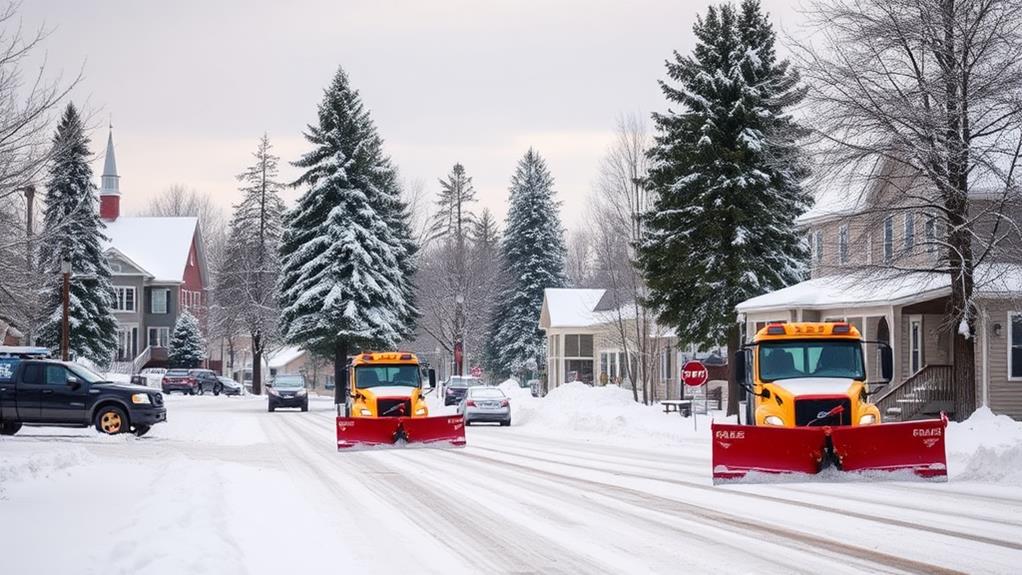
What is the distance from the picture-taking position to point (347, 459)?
25844 mm

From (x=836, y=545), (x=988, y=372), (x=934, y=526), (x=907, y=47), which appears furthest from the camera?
(x=988, y=372)

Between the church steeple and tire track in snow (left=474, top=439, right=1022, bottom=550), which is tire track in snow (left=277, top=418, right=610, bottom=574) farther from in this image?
the church steeple

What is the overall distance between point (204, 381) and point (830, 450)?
74.7 meters

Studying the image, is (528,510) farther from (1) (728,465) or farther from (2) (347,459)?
(2) (347,459)

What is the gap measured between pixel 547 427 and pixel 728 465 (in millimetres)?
24298

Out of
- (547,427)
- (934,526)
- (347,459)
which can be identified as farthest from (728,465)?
(547,427)

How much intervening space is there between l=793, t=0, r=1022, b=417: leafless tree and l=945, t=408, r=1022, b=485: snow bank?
240 centimetres

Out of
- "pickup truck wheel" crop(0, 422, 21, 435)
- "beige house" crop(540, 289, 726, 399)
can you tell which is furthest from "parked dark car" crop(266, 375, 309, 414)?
"pickup truck wheel" crop(0, 422, 21, 435)

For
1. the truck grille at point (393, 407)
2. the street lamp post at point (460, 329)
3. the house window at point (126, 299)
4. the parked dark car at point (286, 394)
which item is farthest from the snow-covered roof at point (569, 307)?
the truck grille at point (393, 407)

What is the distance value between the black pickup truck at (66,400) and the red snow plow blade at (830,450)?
61.8 ft

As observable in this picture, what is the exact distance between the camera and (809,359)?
21078mm

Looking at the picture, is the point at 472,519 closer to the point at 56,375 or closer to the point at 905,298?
the point at 56,375

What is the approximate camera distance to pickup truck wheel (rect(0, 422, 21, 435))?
3222 cm

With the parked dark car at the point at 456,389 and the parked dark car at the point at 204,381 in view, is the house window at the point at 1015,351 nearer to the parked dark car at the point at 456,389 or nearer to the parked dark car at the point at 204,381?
the parked dark car at the point at 456,389
